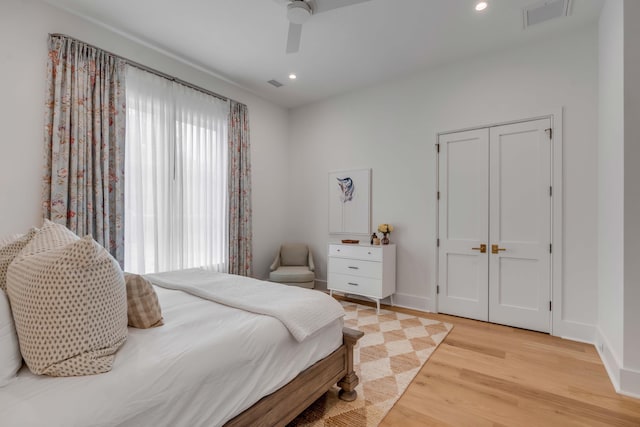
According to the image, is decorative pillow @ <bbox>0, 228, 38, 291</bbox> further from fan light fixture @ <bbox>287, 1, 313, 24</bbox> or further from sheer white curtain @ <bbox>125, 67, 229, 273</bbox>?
fan light fixture @ <bbox>287, 1, 313, 24</bbox>

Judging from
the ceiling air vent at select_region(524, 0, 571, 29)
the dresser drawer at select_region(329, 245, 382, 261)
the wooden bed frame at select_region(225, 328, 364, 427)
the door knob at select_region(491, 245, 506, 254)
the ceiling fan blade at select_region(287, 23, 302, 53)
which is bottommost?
the wooden bed frame at select_region(225, 328, 364, 427)

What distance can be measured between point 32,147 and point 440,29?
3.85 meters

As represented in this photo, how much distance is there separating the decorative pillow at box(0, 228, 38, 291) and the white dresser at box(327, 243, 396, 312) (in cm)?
314

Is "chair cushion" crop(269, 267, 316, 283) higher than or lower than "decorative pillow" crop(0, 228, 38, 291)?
lower

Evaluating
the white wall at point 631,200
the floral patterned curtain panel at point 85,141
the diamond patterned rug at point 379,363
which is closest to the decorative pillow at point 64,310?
the diamond patterned rug at point 379,363

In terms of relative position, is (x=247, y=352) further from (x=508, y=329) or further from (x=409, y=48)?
(x=409, y=48)

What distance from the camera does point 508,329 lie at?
3.23 meters

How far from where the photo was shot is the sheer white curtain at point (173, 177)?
3219mm

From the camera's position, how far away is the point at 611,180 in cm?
241

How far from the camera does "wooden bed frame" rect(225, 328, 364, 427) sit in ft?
4.57

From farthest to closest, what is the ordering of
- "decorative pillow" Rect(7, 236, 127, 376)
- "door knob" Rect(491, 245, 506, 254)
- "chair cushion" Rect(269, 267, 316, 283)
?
"chair cushion" Rect(269, 267, 316, 283), "door knob" Rect(491, 245, 506, 254), "decorative pillow" Rect(7, 236, 127, 376)

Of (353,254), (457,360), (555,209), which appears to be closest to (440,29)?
(555,209)

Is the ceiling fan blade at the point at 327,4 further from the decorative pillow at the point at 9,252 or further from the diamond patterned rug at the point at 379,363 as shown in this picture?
the diamond patterned rug at the point at 379,363

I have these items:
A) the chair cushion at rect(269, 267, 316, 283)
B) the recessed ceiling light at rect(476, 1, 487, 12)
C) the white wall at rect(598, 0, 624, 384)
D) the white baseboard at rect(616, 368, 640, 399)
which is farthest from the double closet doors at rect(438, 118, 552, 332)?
the chair cushion at rect(269, 267, 316, 283)
